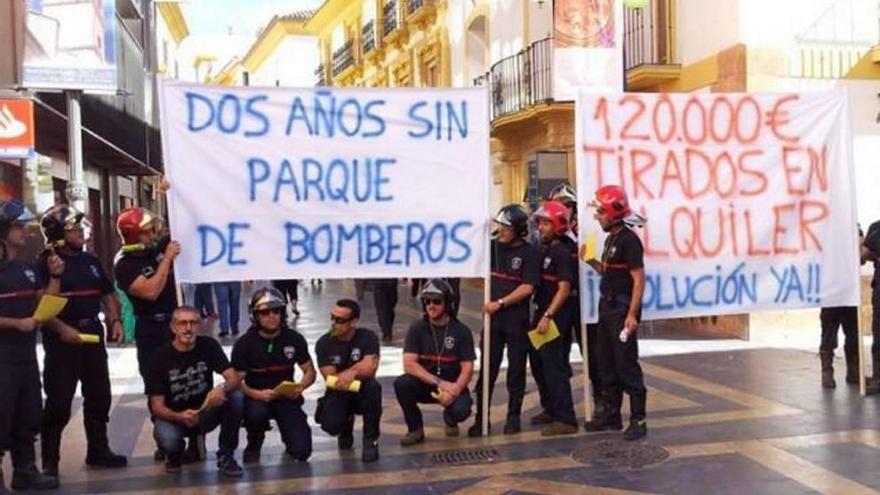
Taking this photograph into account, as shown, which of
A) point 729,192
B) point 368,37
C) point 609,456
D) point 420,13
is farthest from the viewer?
point 368,37

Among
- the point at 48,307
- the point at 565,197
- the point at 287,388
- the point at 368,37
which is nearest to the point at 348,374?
the point at 287,388

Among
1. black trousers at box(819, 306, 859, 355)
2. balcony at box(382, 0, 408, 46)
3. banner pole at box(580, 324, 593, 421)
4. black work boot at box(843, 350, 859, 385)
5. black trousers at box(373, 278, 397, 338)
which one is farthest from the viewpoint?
balcony at box(382, 0, 408, 46)

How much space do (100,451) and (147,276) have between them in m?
1.22

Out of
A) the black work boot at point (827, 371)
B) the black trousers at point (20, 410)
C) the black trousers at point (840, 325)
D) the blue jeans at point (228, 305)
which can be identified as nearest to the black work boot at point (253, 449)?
the black trousers at point (20, 410)

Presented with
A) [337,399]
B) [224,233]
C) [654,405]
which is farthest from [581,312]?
[224,233]

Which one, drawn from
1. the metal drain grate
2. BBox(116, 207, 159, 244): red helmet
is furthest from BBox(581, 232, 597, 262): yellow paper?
BBox(116, 207, 159, 244): red helmet

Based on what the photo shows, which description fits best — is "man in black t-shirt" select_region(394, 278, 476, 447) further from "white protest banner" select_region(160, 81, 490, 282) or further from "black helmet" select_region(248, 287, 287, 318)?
"black helmet" select_region(248, 287, 287, 318)

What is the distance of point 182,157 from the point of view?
6.00 meters

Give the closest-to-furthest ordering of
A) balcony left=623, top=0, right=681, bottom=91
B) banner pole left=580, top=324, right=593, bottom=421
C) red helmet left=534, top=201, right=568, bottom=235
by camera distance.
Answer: red helmet left=534, top=201, right=568, bottom=235, banner pole left=580, top=324, right=593, bottom=421, balcony left=623, top=0, right=681, bottom=91

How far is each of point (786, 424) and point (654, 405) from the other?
110 cm

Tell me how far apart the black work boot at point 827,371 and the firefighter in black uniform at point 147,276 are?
5354mm

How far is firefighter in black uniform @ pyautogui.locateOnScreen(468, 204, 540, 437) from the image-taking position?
6.30m

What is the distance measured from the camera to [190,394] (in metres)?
5.79

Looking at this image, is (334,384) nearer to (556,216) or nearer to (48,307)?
(48,307)
